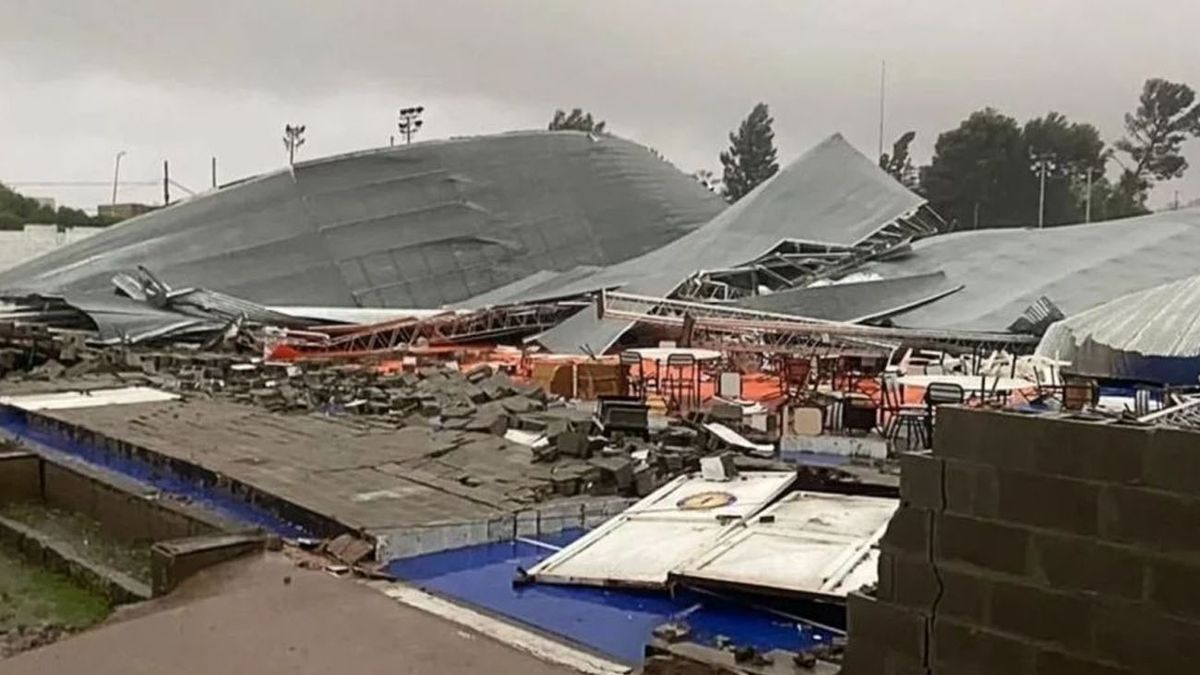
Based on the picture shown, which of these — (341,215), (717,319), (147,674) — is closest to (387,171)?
(341,215)

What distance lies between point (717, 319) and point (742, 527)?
1403 cm

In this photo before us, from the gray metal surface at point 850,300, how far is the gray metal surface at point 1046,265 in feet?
1.32

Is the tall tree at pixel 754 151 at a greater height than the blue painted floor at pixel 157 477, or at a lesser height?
greater


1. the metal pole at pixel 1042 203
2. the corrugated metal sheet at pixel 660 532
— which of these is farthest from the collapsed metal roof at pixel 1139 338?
the metal pole at pixel 1042 203

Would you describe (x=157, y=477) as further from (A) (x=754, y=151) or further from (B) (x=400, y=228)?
(A) (x=754, y=151)

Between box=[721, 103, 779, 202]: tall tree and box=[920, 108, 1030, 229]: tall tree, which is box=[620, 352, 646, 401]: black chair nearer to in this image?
box=[920, 108, 1030, 229]: tall tree

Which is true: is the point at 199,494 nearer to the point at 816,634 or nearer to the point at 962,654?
the point at 816,634

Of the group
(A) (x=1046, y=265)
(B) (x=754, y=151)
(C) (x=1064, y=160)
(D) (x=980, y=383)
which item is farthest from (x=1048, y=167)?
(D) (x=980, y=383)

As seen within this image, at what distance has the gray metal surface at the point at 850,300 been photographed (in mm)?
23469

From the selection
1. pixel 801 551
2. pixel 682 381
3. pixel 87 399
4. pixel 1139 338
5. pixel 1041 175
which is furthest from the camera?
pixel 1041 175

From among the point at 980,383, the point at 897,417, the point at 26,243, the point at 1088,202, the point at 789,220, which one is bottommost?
the point at 897,417

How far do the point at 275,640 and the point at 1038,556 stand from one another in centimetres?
395

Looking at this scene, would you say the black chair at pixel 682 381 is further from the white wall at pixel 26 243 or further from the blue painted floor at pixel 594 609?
the white wall at pixel 26 243

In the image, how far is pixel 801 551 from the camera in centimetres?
695
